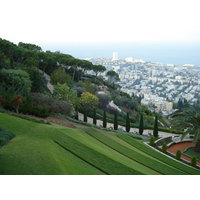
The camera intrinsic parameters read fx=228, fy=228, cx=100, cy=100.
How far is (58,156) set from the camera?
6.65m

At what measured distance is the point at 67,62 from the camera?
37375 millimetres

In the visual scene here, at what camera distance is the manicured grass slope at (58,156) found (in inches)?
232

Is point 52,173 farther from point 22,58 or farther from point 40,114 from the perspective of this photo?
point 22,58

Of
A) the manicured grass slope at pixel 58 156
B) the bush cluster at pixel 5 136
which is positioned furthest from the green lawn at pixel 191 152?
the bush cluster at pixel 5 136

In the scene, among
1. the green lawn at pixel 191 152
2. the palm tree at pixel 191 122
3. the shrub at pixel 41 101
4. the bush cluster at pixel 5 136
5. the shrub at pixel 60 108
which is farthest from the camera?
the shrub at pixel 60 108

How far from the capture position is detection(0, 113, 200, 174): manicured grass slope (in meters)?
5.89

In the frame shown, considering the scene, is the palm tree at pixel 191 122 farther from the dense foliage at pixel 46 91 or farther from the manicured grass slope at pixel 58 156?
the dense foliage at pixel 46 91

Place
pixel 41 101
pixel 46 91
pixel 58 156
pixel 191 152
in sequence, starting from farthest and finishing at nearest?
pixel 46 91 < pixel 41 101 < pixel 191 152 < pixel 58 156

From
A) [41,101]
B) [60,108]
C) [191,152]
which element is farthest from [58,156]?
[60,108]

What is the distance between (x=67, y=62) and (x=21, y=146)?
31.4 meters

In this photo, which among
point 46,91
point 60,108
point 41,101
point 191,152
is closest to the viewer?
point 191,152

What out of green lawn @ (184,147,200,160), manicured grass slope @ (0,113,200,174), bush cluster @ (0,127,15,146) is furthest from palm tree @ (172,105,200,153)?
bush cluster @ (0,127,15,146)

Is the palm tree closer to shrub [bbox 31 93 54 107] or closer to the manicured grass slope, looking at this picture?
the manicured grass slope

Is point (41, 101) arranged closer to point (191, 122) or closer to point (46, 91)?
point (46, 91)
